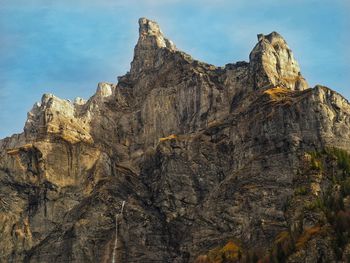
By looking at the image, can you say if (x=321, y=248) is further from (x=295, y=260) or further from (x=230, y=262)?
(x=230, y=262)

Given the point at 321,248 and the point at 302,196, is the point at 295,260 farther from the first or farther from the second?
the point at 302,196

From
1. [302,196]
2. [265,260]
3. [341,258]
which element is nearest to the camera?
[341,258]

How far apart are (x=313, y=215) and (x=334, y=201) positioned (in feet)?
17.4

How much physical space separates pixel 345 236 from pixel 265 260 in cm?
2024

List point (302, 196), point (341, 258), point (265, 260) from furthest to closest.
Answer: point (302, 196)
point (265, 260)
point (341, 258)

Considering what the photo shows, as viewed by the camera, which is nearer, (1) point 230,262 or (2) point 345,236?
(2) point 345,236

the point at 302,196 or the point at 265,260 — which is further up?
the point at 302,196

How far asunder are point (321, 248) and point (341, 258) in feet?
17.8

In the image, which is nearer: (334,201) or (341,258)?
(341,258)

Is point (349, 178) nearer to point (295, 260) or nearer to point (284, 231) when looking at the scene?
point (284, 231)

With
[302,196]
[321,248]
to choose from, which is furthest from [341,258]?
[302,196]

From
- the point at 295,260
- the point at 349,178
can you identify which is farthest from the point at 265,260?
the point at 349,178

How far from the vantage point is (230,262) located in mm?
199000

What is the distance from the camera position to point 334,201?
183m
